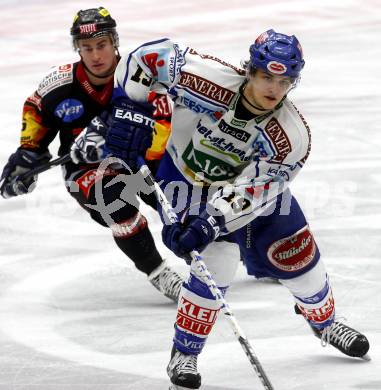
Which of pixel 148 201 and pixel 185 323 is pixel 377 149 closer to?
pixel 148 201

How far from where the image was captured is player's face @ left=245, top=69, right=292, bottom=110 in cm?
454

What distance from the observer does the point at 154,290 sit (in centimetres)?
621

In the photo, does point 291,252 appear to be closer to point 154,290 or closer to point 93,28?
point 154,290

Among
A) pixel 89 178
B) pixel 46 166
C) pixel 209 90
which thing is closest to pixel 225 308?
pixel 209 90

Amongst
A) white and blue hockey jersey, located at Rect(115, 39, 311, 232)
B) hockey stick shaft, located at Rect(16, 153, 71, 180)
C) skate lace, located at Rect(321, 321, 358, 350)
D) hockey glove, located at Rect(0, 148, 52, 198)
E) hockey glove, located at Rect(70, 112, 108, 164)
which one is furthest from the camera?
hockey glove, located at Rect(0, 148, 52, 198)

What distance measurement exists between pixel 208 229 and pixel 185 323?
1.45ft

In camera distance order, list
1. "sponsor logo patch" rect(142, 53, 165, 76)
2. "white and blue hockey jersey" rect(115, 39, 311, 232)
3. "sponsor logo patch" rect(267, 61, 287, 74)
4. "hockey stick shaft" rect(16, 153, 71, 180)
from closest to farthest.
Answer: "sponsor logo patch" rect(267, 61, 287, 74) → "white and blue hockey jersey" rect(115, 39, 311, 232) → "sponsor logo patch" rect(142, 53, 165, 76) → "hockey stick shaft" rect(16, 153, 71, 180)

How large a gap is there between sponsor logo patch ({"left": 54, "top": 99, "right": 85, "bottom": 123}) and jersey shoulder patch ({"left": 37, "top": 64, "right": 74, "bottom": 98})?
0.11 m

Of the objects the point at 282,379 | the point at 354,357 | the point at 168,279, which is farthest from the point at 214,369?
the point at 168,279

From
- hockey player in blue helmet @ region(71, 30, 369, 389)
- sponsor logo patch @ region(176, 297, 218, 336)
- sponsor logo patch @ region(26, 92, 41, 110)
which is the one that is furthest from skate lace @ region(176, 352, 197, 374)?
sponsor logo patch @ region(26, 92, 41, 110)

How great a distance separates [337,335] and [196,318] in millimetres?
807

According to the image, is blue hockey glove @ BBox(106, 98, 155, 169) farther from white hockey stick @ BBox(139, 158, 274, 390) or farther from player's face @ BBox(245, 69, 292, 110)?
player's face @ BBox(245, 69, 292, 110)

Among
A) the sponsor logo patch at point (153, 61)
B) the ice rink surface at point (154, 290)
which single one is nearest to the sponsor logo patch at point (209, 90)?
the sponsor logo patch at point (153, 61)

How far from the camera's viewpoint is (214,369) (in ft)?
16.4
